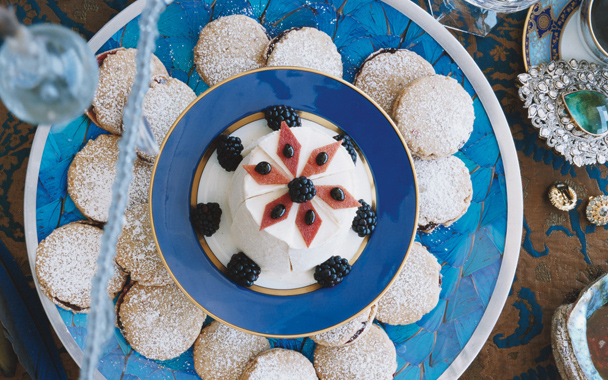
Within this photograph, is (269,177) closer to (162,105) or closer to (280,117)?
(280,117)

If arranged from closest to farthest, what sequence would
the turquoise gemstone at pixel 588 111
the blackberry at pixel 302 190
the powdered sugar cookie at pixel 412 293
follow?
the blackberry at pixel 302 190 < the powdered sugar cookie at pixel 412 293 < the turquoise gemstone at pixel 588 111

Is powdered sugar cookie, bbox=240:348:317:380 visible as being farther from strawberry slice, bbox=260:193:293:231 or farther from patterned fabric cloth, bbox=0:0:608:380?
patterned fabric cloth, bbox=0:0:608:380

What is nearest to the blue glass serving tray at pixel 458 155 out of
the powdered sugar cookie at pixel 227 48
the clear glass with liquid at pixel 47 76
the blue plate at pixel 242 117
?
the powdered sugar cookie at pixel 227 48

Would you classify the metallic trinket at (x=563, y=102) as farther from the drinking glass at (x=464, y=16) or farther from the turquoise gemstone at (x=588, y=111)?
the drinking glass at (x=464, y=16)

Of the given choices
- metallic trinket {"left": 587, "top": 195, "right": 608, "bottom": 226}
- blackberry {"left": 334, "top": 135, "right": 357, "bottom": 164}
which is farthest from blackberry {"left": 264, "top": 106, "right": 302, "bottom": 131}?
metallic trinket {"left": 587, "top": 195, "right": 608, "bottom": 226}

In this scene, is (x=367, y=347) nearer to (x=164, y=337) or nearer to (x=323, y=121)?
(x=164, y=337)

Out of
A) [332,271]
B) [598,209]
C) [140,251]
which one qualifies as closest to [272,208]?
[332,271]

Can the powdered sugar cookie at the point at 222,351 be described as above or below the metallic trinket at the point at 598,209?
below

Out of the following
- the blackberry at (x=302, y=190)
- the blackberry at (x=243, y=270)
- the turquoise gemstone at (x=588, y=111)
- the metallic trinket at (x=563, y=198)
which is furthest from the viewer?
the metallic trinket at (x=563, y=198)
